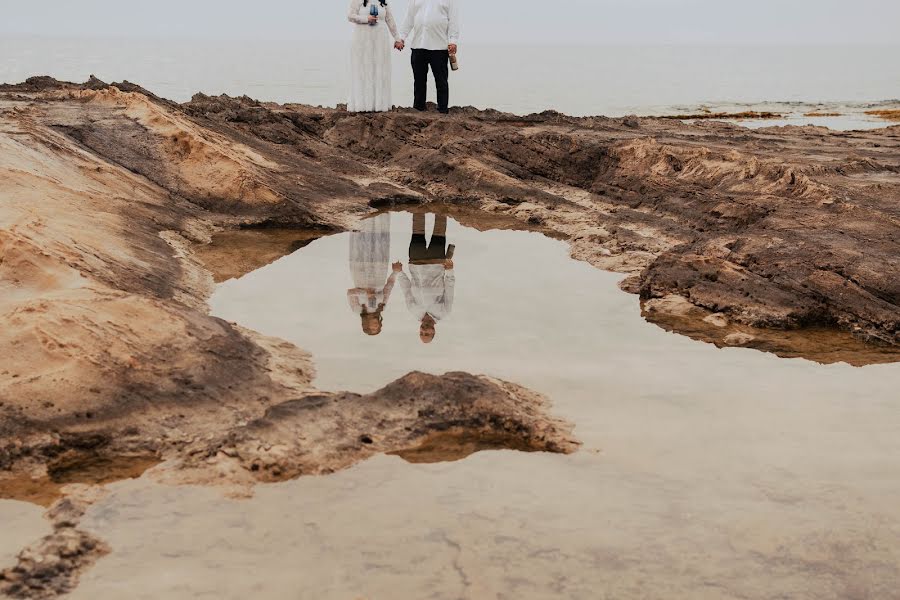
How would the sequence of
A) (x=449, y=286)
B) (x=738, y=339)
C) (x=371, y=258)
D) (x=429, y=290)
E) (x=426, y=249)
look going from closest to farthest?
1. (x=738, y=339)
2. (x=429, y=290)
3. (x=449, y=286)
4. (x=371, y=258)
5. (x=426, y=249)

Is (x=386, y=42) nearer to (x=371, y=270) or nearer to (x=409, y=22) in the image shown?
(x=409, y=22)

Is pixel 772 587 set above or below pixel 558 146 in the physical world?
below

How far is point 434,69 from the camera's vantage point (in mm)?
12188

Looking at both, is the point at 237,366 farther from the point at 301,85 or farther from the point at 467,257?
the point at 301,85

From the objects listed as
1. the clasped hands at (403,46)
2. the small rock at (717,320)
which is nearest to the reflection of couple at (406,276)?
the small rock at (717,320)

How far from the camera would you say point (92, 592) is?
3217mm

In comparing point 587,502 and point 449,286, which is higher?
point 449,286

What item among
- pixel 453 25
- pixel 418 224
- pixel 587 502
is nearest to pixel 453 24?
pixel 453 25

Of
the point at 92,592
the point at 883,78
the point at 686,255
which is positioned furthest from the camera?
the point at 883,78

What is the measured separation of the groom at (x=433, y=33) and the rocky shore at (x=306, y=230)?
73cm

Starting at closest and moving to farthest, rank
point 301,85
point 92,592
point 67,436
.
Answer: point 92,592, point 67,436, point 301,85

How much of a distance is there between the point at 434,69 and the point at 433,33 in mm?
469

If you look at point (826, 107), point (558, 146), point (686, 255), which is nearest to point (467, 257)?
point (686, 255)

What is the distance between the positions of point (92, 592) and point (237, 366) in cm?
169
